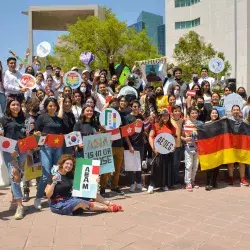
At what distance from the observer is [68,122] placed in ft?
23.5

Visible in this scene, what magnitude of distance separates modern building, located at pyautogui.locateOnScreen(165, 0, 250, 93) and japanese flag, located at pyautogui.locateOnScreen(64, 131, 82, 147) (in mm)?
33765

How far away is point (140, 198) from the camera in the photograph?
7270 mm

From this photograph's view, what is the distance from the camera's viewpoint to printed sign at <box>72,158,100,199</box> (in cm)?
622

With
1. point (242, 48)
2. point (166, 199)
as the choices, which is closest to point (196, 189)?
point (166, 199)

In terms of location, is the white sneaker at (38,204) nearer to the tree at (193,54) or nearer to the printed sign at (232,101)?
the printed sign at (232,101)

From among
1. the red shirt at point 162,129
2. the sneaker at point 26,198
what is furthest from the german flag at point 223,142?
the sneaker at point 26,198

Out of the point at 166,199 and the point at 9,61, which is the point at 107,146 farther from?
the point at 9,61

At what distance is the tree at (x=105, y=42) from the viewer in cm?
2936

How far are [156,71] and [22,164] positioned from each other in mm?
7024

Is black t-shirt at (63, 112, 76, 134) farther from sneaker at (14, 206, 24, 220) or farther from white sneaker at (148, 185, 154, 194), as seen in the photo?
white sneaker at (148, 185, 154, 194)

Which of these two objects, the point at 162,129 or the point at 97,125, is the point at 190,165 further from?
the point at 97,125

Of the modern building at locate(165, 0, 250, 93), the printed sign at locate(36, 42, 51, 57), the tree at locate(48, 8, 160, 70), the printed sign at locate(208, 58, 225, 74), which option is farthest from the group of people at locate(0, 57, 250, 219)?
the modern building at locate(165, 0, 250, 93)

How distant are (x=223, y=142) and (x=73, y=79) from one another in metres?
4.08

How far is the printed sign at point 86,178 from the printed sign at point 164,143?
5.50ft
